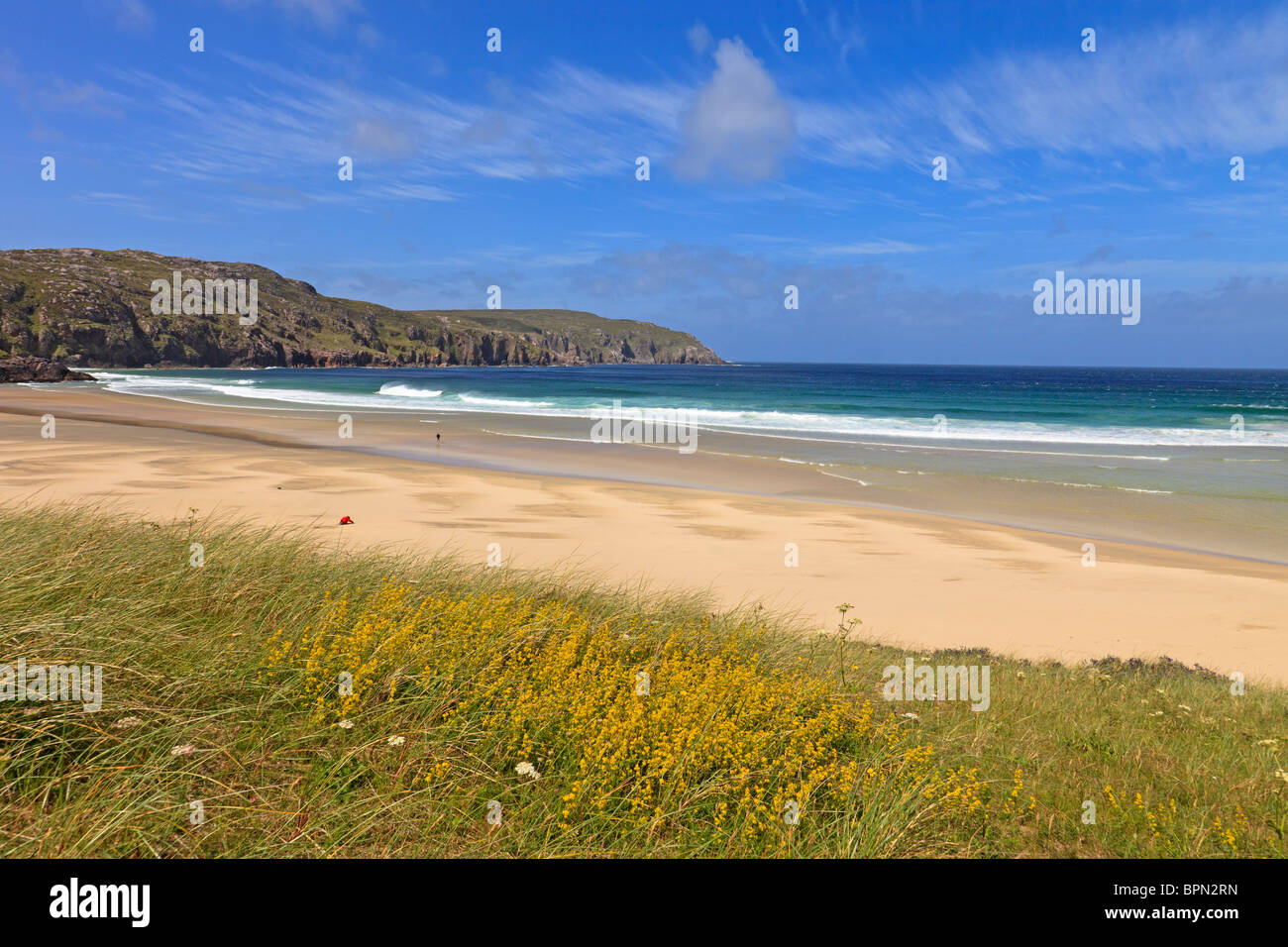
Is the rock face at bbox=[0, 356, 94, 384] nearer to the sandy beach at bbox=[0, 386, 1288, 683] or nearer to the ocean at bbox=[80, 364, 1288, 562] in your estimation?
the ocean at bbox=[80, 364, 1288, 562]

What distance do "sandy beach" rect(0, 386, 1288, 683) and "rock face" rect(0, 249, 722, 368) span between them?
100825mm

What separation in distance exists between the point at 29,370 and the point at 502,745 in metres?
91.5

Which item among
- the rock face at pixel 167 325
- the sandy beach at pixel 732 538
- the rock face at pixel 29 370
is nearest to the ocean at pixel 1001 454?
the sandy beach at pixel 732 538

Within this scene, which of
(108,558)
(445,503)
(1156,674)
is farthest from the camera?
(445,503)

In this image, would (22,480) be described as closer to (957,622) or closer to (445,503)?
(445,503)

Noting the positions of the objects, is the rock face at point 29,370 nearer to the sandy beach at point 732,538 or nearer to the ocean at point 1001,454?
the ocean at point 1001,454

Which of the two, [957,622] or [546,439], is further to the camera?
[546,439]

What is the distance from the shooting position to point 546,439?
108ft

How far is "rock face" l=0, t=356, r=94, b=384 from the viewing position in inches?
2785

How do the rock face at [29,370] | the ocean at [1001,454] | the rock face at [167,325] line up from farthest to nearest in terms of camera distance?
the rock face at [167,325] < the rock face at [29,370] < the ocean at [1001,454]

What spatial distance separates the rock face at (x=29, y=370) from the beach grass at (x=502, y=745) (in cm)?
8647

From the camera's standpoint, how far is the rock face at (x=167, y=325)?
117m
